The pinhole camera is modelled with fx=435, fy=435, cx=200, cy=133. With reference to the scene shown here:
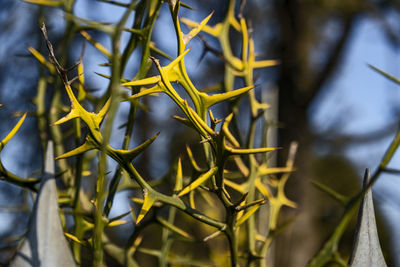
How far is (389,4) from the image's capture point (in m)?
1.38

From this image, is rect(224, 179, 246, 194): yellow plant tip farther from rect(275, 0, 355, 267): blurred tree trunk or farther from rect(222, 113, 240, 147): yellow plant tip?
rect(275, 0, 355, 267): blurred tree trunk

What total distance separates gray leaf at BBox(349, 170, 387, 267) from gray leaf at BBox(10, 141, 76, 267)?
4.5 inches

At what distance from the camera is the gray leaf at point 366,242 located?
0.18 m

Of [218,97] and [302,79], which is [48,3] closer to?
[218,97]

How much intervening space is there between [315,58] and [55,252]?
1.75 meters

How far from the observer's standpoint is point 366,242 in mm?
179

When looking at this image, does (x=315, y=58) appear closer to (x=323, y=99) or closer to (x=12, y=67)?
(x=323, y=99)

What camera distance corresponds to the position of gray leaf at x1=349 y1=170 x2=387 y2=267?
176mm

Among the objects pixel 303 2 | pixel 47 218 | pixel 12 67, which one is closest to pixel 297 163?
pixel 303 2

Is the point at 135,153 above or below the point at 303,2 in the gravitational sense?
below

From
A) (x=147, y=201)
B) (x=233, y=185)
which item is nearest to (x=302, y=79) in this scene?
(x=233, y=185)

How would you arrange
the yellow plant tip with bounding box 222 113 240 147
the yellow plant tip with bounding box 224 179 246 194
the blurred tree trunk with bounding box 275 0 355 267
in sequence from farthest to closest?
the blurred tree trunk with bounding box 275 0 355 267 → the yellow plant tip with bounding box 224 179 246 194 → the yellow plant tip with bounding box 222 113 240 147

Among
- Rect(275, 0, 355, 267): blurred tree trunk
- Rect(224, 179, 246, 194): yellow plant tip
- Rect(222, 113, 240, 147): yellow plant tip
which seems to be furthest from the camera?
Rect(275, 0, 355, 267): blurred tree trunk

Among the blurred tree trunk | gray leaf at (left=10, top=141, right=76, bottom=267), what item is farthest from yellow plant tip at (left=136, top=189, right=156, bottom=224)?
the blurred tree trunk
